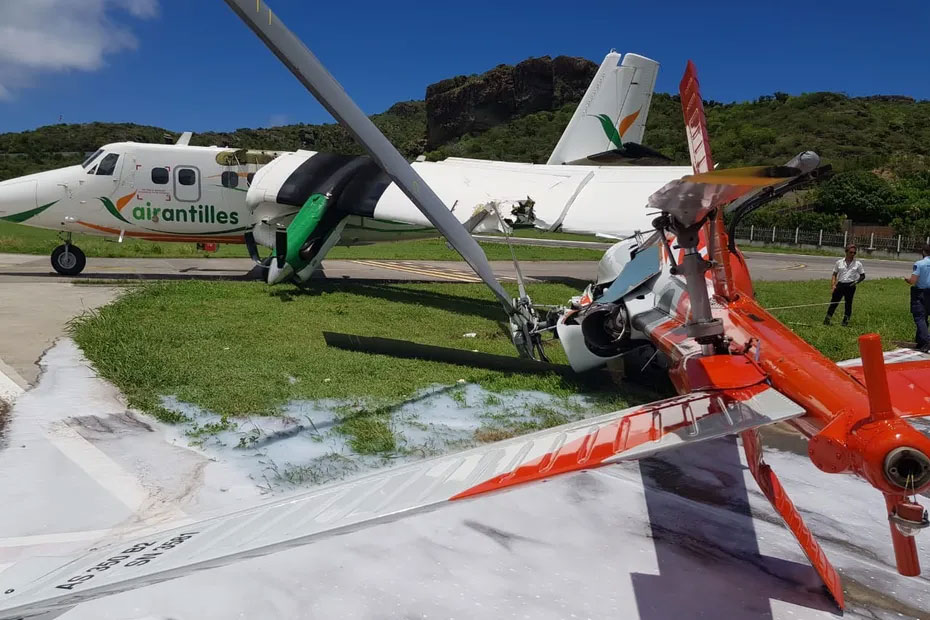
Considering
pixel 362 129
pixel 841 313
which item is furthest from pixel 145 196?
pixel 841 313

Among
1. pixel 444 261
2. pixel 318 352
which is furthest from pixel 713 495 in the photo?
pixel 444 261

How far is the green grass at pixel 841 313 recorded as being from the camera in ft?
33.0

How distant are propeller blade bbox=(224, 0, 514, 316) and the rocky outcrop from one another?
9378 centimetres

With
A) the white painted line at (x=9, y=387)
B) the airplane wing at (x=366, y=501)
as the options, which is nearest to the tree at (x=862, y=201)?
the airplane wing at (x=366, y=501)

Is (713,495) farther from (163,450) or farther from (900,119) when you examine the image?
(900,119)

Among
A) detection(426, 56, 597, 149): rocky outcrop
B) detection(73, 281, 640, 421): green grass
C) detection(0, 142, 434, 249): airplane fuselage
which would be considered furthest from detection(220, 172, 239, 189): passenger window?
detection(426, 56, 597, 149): rocky outcrop

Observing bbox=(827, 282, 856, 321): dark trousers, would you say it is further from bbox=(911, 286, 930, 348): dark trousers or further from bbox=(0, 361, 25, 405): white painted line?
bbox=(0, 361, 25, 405): white painted line

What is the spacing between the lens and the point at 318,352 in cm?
807

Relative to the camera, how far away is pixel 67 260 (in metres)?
14.5

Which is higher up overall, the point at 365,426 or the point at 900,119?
the point at 900,119

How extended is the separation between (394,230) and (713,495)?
1071cm

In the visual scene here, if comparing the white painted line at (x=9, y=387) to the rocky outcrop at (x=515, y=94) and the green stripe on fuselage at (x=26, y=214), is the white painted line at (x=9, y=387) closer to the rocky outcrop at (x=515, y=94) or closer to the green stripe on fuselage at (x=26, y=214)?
the green stripe on fuselage at (x=26, y=214)

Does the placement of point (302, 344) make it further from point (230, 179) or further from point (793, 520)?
point (230, 179)

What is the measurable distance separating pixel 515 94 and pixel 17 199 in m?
90.8
